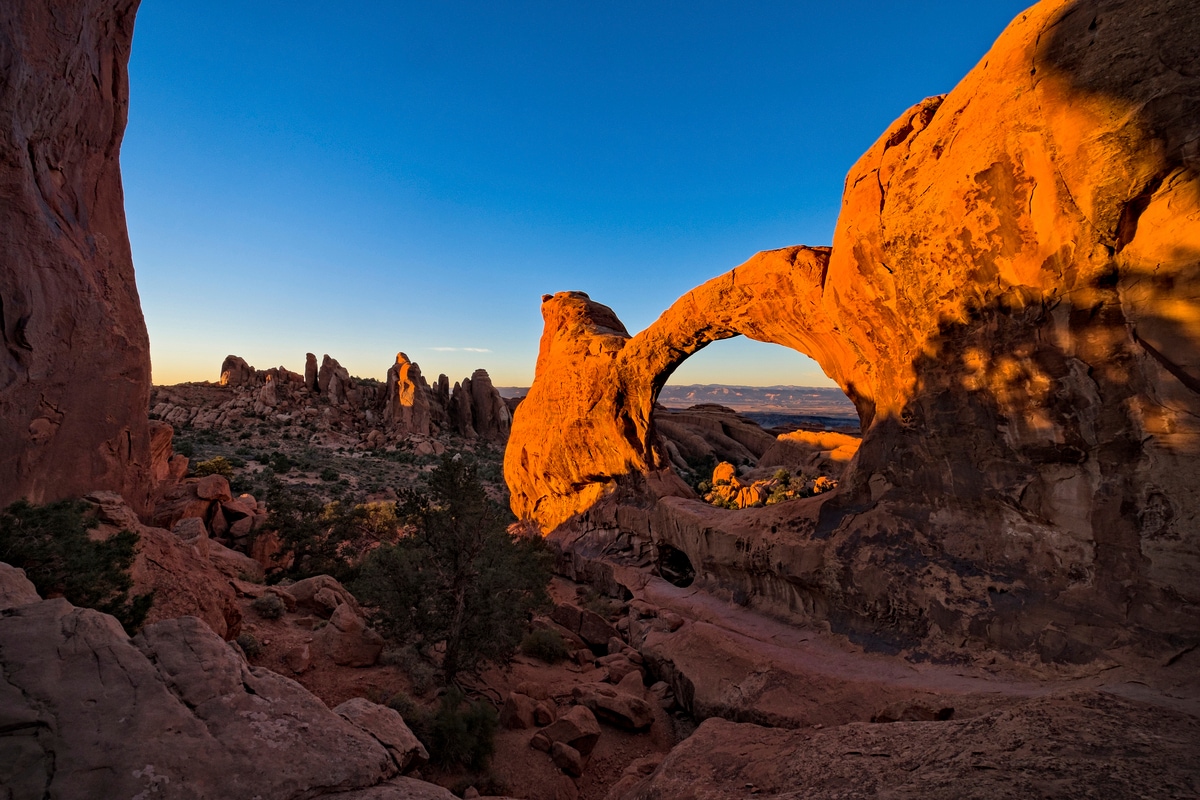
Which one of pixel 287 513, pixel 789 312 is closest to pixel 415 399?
pixel 287 513

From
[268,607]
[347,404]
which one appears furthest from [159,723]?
[347,404]

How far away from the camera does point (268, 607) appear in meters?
9.40

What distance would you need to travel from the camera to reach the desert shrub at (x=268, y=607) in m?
9.38

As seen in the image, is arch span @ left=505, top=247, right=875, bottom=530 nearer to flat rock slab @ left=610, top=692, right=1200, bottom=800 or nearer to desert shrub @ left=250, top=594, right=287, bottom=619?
flat rock slab @ left=610, top=692, right=1200, bottom=800

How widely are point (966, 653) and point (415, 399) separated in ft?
178

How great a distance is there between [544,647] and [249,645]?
538 cm

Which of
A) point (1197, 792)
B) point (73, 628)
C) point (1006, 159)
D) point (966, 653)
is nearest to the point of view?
point (1197, 792)

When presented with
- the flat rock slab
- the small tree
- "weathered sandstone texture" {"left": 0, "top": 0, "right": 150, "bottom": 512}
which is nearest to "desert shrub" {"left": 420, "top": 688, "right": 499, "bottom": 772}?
the small tree

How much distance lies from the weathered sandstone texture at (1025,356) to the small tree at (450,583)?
6099mm

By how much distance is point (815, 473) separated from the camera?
2072 centimetres

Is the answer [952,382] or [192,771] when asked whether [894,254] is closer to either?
[952,382]

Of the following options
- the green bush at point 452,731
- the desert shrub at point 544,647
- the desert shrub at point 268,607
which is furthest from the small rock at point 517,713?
the desert shrub at point 268,607

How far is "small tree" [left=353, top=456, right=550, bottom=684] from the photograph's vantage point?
8.62 meters

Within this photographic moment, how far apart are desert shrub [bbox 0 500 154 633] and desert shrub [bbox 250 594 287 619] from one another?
2.91m
